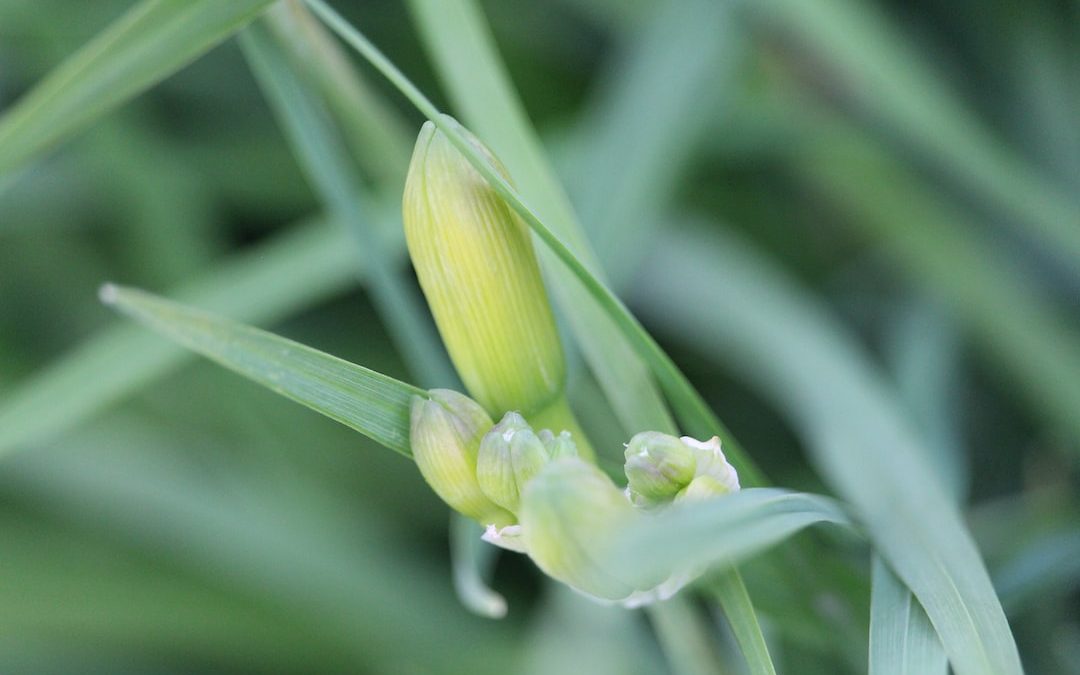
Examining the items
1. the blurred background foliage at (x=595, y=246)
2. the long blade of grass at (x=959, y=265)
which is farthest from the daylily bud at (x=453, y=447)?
the long blade of grass at (x=959, y=265)

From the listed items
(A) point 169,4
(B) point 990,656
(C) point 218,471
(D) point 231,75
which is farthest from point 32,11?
(B) point 990,656

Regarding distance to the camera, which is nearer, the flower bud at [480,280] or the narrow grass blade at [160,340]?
the flower bud at [480,280]

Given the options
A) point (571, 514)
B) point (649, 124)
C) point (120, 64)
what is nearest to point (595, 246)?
point (649, 124)

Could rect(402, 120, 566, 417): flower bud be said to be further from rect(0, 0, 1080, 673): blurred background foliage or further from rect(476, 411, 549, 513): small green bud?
rect(0, 0, 1080, 673): blurred background foliage

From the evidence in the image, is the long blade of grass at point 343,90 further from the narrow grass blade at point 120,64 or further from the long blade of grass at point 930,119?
the long blade of grass at point 930,119

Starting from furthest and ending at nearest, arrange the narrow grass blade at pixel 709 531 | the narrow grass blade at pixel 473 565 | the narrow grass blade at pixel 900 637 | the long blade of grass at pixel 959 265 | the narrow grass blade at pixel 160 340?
the long blade of grass at pixel 959 265 → the narrow grass blade at pixel 160 340 → the narrow grass blade at pixel 473 565 → the narrow grass blade at pixel 900 637 → the narrow grass blade at pixel 709 531

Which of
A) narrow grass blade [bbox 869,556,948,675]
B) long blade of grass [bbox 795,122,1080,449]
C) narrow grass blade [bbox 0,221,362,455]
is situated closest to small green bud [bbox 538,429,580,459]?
narrow grass blade [bbox 869,556,948,675]

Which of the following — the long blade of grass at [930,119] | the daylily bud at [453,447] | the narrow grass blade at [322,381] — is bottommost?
the daylily bud at [453,447]
